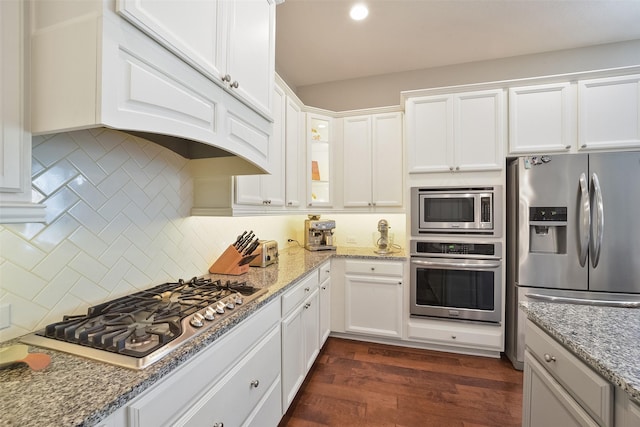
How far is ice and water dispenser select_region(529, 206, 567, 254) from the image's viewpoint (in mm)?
2195

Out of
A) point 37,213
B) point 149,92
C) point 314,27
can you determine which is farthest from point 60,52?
point 314,27

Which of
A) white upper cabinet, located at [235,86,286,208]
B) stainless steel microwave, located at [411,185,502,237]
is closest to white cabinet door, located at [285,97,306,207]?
white upper cabinet, located at [235,86,286,208]

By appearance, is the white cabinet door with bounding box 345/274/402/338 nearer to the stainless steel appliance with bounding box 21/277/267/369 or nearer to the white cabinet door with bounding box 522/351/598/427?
the white cabinet door with bounding box 522/351/598/427

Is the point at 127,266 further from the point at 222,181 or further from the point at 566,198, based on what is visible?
the point at 566,198

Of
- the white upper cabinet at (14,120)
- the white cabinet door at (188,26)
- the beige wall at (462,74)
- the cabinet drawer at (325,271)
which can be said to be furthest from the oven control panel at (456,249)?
the white upper cabinet at (14,120)

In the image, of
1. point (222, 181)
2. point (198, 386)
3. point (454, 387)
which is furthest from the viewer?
point (454, 387)

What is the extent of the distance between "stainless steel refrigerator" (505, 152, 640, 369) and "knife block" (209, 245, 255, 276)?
2.27 metres

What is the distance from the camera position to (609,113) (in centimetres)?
221

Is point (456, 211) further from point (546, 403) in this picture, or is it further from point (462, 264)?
point (546, 403)

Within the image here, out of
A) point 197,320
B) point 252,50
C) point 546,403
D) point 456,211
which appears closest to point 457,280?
point 456,211

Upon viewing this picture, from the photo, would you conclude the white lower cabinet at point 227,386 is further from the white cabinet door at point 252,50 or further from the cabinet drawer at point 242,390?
the white cabinet door at point 252,50

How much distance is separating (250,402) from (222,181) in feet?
3.89

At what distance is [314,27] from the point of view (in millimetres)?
2361

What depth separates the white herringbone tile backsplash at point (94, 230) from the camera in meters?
0.94
